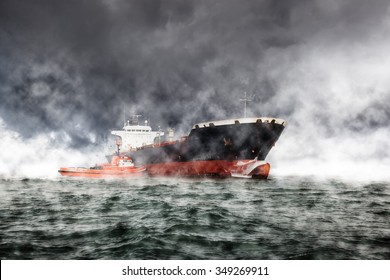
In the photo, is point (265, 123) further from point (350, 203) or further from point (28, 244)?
point (28, 244)

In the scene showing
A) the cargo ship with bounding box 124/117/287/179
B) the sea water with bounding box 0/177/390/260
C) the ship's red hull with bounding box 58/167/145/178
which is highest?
the cargo ship with bounding box 124/117/287/179

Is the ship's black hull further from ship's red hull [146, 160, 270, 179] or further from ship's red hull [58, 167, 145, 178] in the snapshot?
ship's red hull [58, 167, 145, 178]

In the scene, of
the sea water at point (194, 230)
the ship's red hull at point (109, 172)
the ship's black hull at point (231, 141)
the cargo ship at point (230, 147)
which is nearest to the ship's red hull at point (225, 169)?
the cargo ship at point (230, 147)

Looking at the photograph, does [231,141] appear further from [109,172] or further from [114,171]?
[109,172]

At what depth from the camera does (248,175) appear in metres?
20.2

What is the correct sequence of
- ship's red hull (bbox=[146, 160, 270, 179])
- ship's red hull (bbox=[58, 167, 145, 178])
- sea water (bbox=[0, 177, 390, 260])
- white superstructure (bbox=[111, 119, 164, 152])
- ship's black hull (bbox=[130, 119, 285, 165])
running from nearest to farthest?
sea water (bbox=[0, 177, 390, 260]) < ship's black hull (bbox=[130, 119, 285, 165]) < ship's red hull (bbox=[146, 160, 270, 179]) < ship's red hull (bbox=[58, 167, 145, 178]) < white superstructure (bbox=[111, 119, 164, 152])

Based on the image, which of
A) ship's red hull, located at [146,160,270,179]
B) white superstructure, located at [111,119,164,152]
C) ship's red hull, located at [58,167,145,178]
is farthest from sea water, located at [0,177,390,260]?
white superstructure, located at [111,119,164,152]

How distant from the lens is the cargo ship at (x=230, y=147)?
19.8m

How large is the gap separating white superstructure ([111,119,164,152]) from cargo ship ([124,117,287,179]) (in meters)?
16.0

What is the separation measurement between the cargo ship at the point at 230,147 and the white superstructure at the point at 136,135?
52.6ft

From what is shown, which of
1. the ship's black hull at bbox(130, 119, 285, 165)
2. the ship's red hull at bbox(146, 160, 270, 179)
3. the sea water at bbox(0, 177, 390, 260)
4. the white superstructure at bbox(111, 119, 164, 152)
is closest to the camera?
the sea water at bbox(0, 177, 390, 260)

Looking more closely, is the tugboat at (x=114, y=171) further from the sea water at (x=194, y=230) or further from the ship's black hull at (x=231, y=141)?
the sea water at (x=194, y=230)

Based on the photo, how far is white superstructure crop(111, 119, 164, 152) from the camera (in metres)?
36.6
